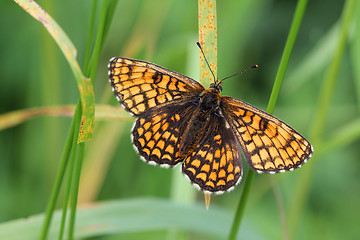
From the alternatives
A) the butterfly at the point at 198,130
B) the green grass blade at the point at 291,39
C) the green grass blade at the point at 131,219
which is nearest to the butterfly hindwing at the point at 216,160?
the butterfly at the point at 198,130

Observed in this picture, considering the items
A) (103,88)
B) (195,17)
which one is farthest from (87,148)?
(195,17)

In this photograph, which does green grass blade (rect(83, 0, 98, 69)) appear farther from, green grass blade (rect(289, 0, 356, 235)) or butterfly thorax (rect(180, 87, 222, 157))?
green grass blade (rect(289, 0, 356, 235))

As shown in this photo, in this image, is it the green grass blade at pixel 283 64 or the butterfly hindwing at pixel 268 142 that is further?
the butterfly hindwing at pixel 268 142

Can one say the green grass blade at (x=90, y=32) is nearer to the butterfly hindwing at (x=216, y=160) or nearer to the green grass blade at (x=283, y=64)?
the green grass blade at (x=283, y=64)

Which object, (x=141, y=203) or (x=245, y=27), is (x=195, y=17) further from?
(x=141, y=203)

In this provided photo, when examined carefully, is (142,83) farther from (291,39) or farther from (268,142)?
(291,39)
